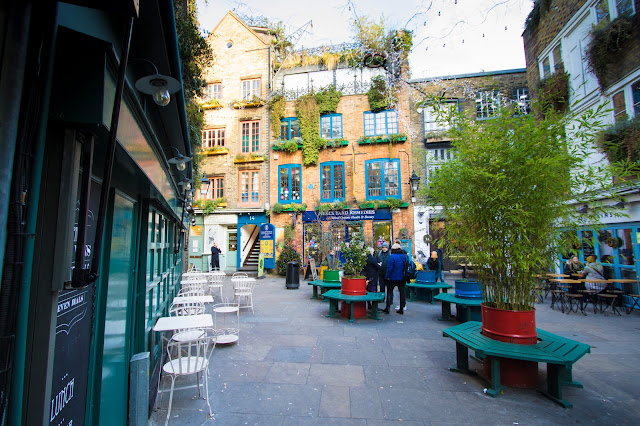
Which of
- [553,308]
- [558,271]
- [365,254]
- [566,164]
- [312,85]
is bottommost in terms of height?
[553,308]

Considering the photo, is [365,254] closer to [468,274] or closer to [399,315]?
[399,315]

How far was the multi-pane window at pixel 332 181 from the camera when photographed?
→ 18.2 metres

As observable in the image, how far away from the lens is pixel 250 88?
19719mm

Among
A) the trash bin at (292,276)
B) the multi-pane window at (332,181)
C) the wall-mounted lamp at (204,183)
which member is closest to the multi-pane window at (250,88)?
the multi-pane window at (332,181)

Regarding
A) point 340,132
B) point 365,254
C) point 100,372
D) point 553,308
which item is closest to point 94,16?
point 100,372

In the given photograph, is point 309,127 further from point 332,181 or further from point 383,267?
point 383,267

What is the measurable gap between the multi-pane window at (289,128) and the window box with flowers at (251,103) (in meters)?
1.65

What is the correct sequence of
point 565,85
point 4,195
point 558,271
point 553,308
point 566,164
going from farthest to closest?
point 558,271 < point 565,85 < point 553,308 < point 566,164 < point 4,195

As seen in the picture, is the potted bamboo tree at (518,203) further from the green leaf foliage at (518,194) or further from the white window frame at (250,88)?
the white window frame at (250,88)

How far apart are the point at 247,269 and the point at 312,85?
11.5 metres

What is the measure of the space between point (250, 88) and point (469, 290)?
1731 centimetres

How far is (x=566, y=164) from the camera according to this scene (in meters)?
4.05

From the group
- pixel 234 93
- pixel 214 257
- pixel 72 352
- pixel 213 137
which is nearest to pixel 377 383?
pixel 72 352

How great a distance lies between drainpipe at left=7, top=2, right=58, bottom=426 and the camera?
1165mm
